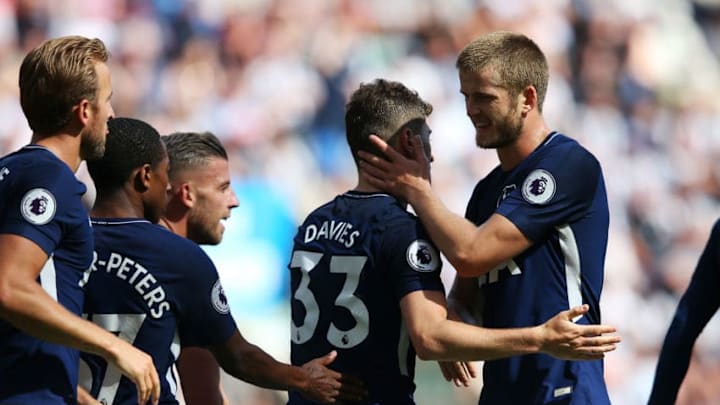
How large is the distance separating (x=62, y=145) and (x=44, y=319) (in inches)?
29.2

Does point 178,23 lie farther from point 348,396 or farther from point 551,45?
point 348,396

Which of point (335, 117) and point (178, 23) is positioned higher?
point (178, 23)

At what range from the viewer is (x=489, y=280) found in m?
5.18

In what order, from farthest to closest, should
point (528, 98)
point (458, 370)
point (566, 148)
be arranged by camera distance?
point (458, 370)
point (528, 98)
point (566, 148)

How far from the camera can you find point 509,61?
5246 mm

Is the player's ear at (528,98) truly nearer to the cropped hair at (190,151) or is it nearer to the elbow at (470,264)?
the elbow at (470,264)

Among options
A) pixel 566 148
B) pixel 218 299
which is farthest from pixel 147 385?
pixel 566 148

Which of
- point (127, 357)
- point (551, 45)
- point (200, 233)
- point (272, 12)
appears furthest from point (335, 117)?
point (127, 357)

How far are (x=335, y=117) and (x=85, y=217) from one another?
7.46 meters

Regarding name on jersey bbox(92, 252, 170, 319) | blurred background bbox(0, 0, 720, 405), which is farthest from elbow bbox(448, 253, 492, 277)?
blurred background bbox(0, 0, 720, 405)

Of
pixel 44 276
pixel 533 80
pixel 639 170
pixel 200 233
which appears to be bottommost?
pixel 44 276

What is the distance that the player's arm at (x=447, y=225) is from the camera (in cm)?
491

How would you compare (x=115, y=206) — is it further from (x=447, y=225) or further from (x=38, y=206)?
(x=447, y=225)

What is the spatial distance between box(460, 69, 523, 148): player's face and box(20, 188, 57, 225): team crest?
6.30 ft
